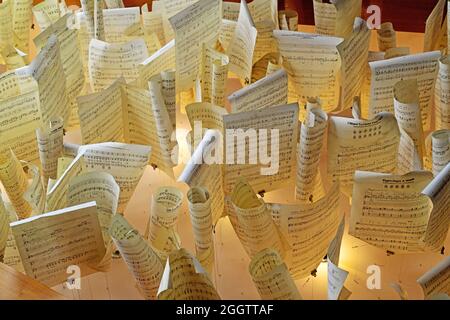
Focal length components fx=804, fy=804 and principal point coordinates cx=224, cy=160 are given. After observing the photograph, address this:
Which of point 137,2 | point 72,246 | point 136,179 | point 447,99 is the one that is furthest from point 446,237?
point 137,2

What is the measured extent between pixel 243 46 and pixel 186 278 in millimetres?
847

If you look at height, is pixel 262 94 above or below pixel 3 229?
above

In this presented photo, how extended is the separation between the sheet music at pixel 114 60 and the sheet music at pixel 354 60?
1.52 ft

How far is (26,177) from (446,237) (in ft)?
2.80

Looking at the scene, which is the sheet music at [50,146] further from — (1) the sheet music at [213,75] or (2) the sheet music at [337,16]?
(2) the sheet music at [337,16]

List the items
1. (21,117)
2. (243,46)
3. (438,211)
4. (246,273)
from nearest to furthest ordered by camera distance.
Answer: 1. (438,211)
2. (246,273)
3. (21,117)
4. (243,46)

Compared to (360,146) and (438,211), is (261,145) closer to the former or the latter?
(360,146)

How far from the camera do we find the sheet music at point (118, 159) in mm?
1515

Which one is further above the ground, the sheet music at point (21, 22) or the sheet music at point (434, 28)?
the sheet music at point (434, 28)

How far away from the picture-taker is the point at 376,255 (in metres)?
1.55

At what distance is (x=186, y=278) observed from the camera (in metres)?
1.16

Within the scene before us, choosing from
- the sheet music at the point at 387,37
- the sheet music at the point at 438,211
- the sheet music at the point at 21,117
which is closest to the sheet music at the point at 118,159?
the sheet music at the point at 21,117

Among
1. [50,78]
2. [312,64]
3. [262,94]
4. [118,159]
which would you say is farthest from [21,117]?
[312,64]
